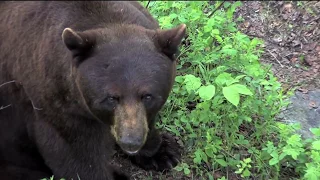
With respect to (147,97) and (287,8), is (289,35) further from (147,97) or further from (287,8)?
(147,97)

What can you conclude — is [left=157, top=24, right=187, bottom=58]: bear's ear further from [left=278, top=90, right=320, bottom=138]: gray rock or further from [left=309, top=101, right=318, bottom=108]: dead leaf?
[left=309, top=101, right=318, bottom=108]: dead leaf

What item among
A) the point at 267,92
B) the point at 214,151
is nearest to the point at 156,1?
the point at 267,92

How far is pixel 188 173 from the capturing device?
498cm

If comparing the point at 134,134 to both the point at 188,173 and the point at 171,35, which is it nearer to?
the point at 171,35

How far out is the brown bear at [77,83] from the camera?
12.4ft

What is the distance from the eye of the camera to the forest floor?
6.27 m

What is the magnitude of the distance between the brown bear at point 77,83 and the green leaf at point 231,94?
A: 1.54ft

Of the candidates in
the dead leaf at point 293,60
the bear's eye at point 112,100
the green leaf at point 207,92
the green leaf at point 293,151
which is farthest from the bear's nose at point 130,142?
the dead leaf at point 293,60

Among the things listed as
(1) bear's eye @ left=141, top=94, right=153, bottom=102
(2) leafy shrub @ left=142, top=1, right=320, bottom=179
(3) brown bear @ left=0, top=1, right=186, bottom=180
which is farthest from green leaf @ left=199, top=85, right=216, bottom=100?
(1) bear's eye @ left=141, top=94, right=153, bottom=102

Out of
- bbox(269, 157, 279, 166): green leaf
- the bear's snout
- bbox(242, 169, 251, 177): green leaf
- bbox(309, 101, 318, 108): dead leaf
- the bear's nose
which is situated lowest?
bbox(309, 101, 318, 108): dead leaf

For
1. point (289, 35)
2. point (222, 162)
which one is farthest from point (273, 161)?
point (289, 35)

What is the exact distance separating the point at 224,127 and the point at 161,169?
2.29 ft

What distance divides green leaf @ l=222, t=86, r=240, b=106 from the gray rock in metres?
1.40

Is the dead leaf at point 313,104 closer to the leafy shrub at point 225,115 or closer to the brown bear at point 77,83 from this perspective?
the leafy shrub at point 225,115
